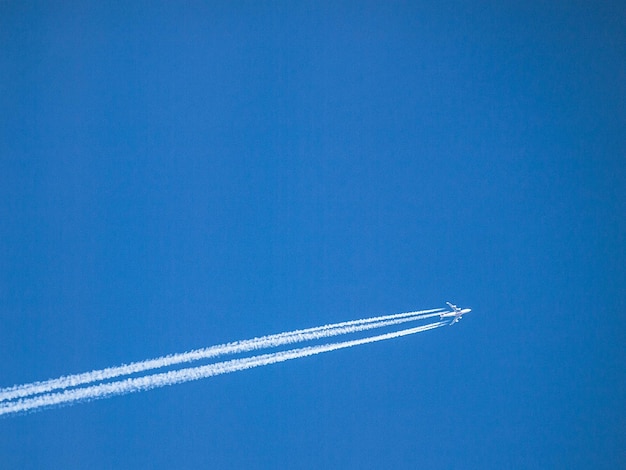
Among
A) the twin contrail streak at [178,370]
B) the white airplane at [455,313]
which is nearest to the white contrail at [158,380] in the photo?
the twin contrail streak at [178,370]

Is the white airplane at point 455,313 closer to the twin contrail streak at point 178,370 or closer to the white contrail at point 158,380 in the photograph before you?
the twin contrail streak at point 178,370

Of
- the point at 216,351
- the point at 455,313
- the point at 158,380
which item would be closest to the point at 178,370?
the point at 158,380

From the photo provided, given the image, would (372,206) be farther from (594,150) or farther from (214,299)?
(594,150)

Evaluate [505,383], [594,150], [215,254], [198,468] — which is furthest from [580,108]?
[198,468]

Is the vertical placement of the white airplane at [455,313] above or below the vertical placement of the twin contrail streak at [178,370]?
above

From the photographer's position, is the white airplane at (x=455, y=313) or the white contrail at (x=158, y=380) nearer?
the white contrail at (x=158, y=380)

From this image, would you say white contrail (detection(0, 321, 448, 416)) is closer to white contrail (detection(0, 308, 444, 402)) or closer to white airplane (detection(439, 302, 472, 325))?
white contrail (detection(0, 308, 444, 402))
